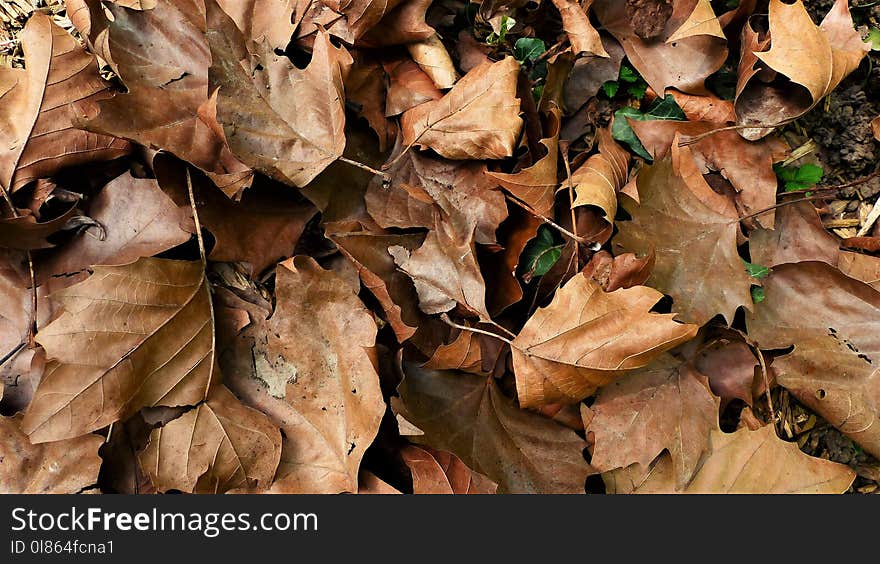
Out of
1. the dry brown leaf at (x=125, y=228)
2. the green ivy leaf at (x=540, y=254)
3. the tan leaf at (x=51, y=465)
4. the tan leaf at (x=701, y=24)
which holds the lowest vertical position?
the tan leaf at (x=51, y=465)

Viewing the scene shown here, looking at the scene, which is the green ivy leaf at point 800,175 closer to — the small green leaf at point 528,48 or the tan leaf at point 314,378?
the small green leaf at point 528,48

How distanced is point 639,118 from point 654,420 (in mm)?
773

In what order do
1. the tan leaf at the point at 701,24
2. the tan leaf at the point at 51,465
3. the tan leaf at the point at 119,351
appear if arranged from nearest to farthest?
the tan leaf at the point at 119,351 < the tan leaf at the point at 51,465 < the tan leaf at the point at 701,24

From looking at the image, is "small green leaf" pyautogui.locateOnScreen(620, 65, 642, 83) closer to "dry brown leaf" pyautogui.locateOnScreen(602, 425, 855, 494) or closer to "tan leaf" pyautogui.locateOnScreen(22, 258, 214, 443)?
"dry brown leaf" pyautogui.locateOnScreen(602, 425, 855, 494)

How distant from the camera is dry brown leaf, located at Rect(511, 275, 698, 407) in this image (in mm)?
1707

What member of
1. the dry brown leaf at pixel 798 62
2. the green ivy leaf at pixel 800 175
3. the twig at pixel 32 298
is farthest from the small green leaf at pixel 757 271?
the twig at pixel 32 298

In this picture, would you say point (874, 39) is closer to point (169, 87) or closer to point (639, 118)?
point (639, 118)

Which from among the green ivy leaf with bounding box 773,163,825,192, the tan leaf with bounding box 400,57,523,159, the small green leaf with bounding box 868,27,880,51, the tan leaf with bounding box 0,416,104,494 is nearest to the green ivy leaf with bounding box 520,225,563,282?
the tan leaf with bounding box 400,57,523,159

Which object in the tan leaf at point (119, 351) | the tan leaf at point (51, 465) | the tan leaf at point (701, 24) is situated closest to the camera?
the tan leaf at point (119, 351)

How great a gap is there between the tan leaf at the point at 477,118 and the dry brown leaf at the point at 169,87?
46cm

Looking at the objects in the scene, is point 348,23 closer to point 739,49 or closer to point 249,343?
point 249,343

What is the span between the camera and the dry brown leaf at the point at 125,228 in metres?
1.84

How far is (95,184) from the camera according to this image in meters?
1.89

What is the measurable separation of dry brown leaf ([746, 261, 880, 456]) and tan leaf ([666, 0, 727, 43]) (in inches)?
24.6
